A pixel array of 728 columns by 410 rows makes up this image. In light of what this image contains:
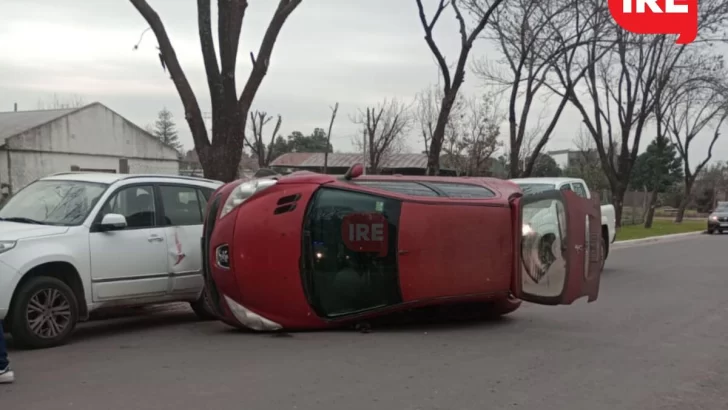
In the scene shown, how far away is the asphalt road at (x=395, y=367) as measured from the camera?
17.8ft

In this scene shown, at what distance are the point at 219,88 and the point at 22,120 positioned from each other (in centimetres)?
1454

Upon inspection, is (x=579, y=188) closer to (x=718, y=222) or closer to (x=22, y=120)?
(x=22, y=120)

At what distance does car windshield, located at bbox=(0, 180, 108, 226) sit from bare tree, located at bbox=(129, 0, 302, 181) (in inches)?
175

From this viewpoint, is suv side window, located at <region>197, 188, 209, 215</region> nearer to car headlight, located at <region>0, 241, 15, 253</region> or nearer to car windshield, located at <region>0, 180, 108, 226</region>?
car windshield, located at <region>0, 180, 108, 226</region>

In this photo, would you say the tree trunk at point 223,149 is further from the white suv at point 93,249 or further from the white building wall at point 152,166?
the white building wall at point 152,166

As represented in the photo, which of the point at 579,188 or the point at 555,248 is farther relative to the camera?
the point at 579,188

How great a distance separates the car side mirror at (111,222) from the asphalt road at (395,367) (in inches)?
46.9

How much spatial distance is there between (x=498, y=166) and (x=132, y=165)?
22.4 metres

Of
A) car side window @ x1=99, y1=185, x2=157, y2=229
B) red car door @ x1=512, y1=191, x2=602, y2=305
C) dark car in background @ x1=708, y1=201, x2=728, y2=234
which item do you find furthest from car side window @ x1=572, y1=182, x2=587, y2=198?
dark car in background @ x1=708, y1=201, x2=728, y2=234

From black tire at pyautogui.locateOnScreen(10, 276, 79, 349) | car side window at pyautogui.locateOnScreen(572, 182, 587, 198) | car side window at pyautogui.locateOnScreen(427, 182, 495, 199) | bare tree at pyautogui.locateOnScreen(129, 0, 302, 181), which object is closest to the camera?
black tire at pyautogui.locateOnScreen(10, 276, 79, 349)

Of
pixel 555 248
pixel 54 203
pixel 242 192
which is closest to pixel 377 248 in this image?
pixel 242 192

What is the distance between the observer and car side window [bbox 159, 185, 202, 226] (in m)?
8.47

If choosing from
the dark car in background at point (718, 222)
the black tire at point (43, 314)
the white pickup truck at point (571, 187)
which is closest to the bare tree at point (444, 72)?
the white pickup truck at point (571, 187)

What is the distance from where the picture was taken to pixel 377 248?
788 cm
